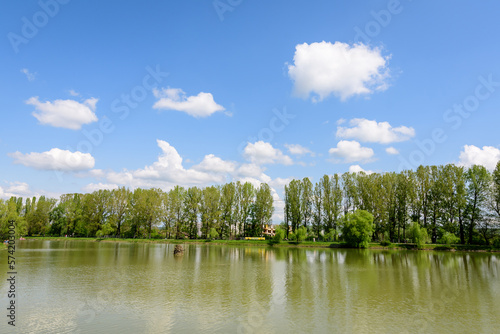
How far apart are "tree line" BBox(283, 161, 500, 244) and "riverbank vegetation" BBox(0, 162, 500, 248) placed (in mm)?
162

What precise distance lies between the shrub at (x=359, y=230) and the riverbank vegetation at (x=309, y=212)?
0.18m

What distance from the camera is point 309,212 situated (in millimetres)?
71000

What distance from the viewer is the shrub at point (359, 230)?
5297cm

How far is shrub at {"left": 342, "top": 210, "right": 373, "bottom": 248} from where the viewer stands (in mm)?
52969

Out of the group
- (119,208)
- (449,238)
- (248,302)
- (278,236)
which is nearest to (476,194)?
(449,238)

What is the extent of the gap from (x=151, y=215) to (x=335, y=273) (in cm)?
5744

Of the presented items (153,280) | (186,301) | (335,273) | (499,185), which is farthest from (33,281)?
(499,185)

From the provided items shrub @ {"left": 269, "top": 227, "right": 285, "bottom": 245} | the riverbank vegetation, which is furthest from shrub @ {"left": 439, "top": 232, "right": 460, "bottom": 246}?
shrub @ {"left": 269, "top": 227, "right": 285, "bottom": 245}

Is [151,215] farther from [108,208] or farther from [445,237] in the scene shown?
[445,237]

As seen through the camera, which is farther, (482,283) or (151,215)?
(151,215)

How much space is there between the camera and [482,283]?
2041cm

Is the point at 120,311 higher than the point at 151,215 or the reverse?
the reverse

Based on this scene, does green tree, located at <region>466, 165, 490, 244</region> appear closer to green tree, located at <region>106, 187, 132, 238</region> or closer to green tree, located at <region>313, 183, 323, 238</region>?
green tree, located at <region>313, 183, 323, 238</region>

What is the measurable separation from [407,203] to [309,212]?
20706mm
